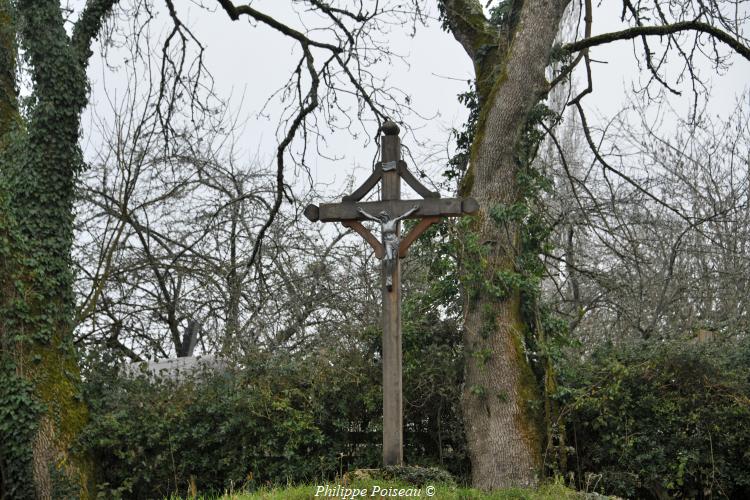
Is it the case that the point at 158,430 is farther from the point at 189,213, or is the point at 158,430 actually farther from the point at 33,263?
the point at 189,213

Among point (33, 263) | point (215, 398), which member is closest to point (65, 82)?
point (33, 263)

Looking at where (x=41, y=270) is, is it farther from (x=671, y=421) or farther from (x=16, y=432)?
(x=671, y=421)

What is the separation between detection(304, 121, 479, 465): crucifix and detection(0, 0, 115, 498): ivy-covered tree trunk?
183 inches

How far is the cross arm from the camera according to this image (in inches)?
288

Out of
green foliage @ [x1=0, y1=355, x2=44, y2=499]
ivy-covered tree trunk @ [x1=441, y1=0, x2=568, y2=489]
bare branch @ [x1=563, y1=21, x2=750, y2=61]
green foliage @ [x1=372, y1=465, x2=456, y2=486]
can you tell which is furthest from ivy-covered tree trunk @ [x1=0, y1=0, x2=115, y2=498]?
bare branch @ [x1=563, y1=21, x2=750, y2=61]

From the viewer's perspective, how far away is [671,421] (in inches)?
351

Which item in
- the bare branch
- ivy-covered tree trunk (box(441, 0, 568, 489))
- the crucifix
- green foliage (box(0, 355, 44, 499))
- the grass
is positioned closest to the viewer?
the grass

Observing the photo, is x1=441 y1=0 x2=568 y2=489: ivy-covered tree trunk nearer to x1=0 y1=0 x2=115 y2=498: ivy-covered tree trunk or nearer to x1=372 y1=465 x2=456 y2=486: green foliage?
x1=372 y1=465 x2=456 y2=486: green foliage

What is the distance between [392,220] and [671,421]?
4003 mm

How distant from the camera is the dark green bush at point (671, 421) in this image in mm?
8836

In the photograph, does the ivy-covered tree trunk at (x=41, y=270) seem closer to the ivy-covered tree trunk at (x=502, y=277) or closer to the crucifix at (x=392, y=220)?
the crucifix at (x=392, y=220)

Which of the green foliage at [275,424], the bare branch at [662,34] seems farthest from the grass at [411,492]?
the bare branch at [662,34]

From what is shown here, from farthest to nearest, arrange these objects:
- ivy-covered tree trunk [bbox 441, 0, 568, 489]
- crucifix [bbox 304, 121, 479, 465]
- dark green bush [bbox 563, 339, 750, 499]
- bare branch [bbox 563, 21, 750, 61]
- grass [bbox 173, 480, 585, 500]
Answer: bare branch [bbox 563, 21, 750, 61] < ivy-covered tree trunk [bbox 441, 0, 568, 489] < dark green bush [bbox 563, 339, 750, 499] < crucifix [bbox 304, 121, 479, 465] < grass [bbox 173, 480, 585, 500]

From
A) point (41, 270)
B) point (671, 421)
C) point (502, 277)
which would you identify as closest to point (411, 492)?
point (502, 277)
